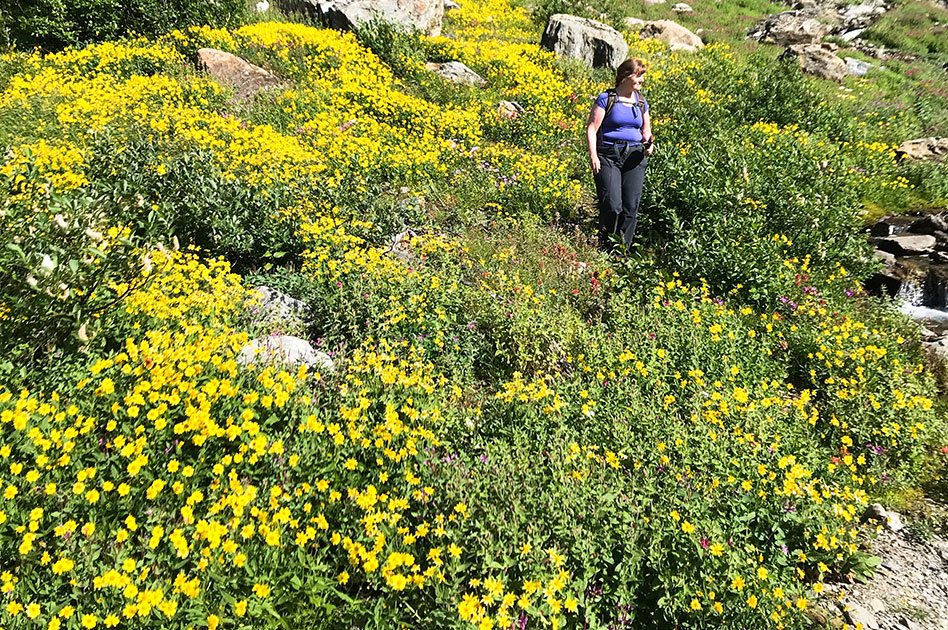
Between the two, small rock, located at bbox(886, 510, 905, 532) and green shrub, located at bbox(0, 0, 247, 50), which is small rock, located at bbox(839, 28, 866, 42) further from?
green shrub, located at bbox(0, 0, 247, 50)

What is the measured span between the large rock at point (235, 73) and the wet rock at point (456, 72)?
4.20 meters

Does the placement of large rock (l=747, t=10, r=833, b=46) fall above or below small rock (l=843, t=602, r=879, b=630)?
above

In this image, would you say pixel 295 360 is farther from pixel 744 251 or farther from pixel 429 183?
pixel 744 251

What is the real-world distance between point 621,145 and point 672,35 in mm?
17650

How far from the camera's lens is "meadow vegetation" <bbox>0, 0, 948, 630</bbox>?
2.85m

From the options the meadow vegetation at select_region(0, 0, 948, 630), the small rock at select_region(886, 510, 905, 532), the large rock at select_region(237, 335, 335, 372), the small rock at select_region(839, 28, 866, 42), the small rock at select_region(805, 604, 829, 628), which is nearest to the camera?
the meadow vegetation at select_region(0, 0, 948, 630)

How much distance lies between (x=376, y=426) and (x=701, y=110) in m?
11.7

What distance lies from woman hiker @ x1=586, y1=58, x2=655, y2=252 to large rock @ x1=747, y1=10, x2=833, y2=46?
816 inches

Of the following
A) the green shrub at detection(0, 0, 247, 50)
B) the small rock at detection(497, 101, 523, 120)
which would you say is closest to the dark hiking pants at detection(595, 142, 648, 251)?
the small rock at detection(497, 101, 523, 120)

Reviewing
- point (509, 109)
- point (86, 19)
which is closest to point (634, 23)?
point (509, 109)

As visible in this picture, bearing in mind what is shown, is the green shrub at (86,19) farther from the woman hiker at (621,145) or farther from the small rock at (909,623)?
the small rock at (909,623)

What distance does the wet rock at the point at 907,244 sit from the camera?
27.5 feet

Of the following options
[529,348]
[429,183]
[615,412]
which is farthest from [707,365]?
[429,183]

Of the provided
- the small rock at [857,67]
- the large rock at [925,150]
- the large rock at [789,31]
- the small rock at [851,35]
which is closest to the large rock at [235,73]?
the large rock at [925,150]
